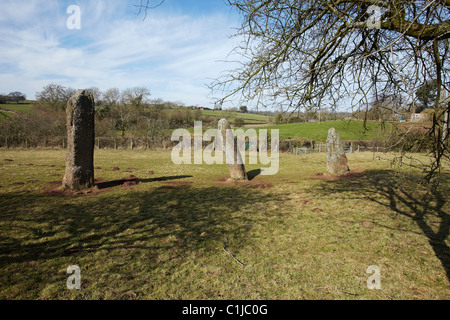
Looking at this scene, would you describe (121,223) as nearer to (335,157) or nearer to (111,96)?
(335,157)

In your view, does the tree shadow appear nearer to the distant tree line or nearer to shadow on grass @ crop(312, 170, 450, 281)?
shadow on grass @ crop(312, 170, 450, 281)

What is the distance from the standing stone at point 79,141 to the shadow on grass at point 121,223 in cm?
103

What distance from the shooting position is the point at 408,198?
7352mm

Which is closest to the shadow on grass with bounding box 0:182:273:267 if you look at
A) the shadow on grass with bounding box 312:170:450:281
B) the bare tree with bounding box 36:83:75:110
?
the shadow on grass with bounding box 312:170:450:281

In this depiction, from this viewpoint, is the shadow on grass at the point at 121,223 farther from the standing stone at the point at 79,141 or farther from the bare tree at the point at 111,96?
the bare tree at the point at 111,96

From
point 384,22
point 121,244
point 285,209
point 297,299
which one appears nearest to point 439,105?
point 384,22

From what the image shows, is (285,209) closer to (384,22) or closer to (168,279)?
(168,279)

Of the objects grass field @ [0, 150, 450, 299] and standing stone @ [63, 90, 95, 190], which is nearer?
grass field @ [0, 150, 450, 299]

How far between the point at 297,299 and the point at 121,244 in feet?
10.1

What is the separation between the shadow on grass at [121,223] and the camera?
4348 millimetres

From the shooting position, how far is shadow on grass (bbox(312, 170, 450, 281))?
4.68 meters

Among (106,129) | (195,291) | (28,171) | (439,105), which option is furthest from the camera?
(106,129)

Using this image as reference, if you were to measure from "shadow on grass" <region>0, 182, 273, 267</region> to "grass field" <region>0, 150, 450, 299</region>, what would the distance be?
27mm
